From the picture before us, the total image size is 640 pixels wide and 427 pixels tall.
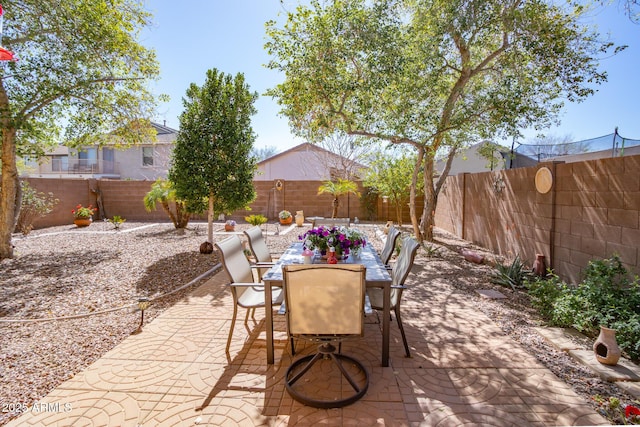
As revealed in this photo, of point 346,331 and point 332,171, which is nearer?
point 346,331

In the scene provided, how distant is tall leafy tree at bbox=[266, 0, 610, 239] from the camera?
557 cm

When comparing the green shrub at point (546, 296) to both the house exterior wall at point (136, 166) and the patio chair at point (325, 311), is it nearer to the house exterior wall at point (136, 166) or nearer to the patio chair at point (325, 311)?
the patio chair at point (325, 311)

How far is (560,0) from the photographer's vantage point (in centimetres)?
564

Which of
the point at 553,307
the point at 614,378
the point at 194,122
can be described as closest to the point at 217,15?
the point at 194,122

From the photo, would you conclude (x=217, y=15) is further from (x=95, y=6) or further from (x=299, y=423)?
(x=299, y=423)

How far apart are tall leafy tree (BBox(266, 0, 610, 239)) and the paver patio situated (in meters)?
4.56

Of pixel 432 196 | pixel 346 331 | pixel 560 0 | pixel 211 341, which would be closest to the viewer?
pixel 346 331

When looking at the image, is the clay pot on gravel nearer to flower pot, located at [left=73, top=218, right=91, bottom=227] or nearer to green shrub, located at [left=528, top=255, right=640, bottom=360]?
green shrub, located at [left=528, top=255, right=640, bottom=360]

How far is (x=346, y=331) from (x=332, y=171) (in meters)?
14.4

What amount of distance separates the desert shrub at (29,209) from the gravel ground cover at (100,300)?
1105mm

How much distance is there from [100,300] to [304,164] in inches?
629

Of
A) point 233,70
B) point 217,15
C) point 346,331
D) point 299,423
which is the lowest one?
point 299,423

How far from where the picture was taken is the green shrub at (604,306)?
2779 millimetres

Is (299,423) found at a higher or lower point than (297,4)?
lower
